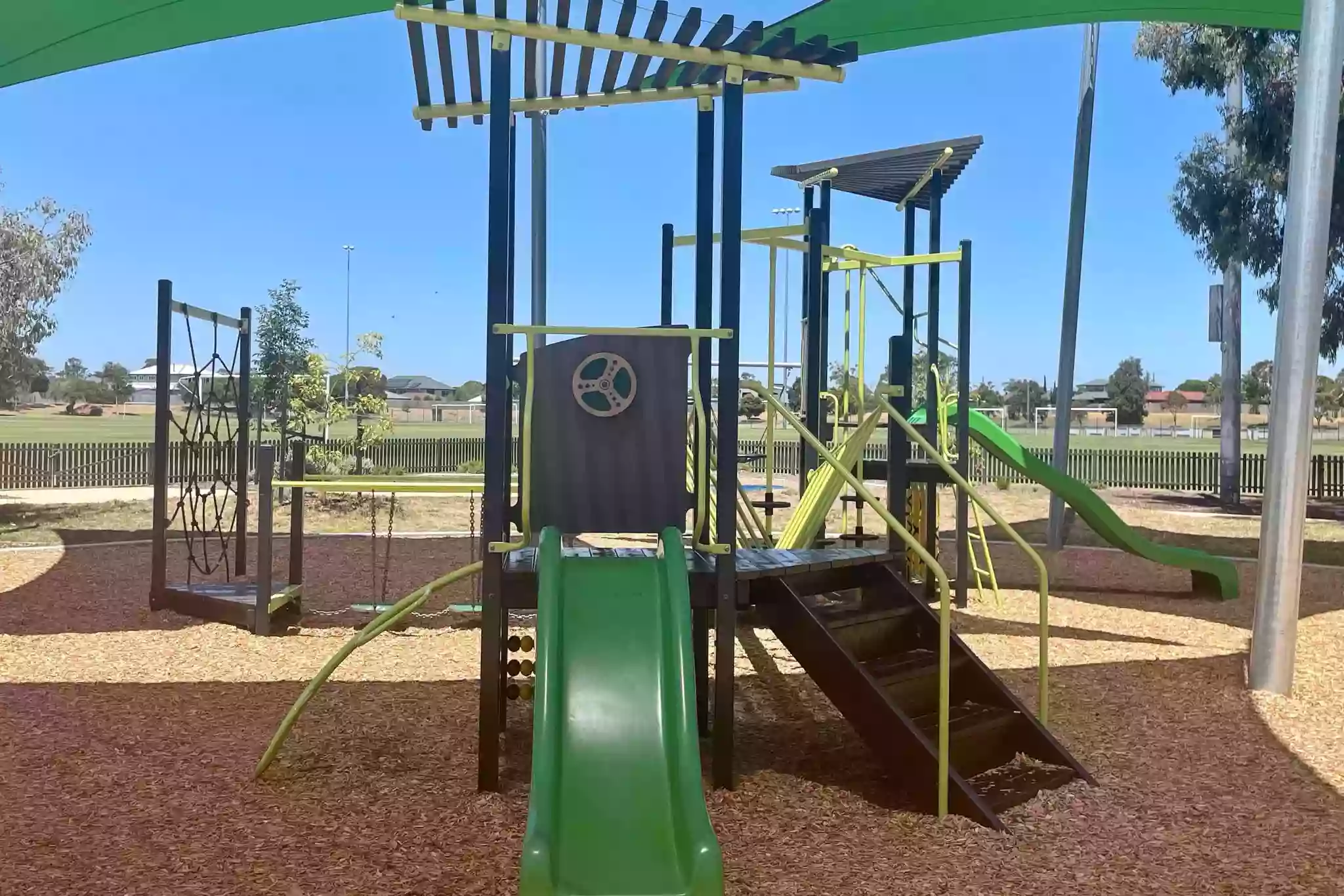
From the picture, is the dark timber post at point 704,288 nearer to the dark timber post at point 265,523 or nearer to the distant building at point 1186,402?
the dark timber post at point 265,523

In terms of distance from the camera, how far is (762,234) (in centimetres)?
782

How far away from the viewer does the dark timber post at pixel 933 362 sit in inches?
368

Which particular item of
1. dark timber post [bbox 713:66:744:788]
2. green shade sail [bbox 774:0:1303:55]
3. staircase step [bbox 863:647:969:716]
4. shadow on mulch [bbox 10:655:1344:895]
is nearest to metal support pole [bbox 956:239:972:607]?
green shade sail [bbox 774:0:1303:55]

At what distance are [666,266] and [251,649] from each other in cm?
409

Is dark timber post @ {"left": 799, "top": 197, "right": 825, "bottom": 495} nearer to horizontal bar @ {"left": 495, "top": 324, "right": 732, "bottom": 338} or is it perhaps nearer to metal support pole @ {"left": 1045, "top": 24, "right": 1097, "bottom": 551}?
horizontal bar @ {"left": 495, "top": 324, "right": 732, "bottom": 338}

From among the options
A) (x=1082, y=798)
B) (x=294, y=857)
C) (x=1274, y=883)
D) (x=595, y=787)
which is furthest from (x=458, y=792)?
(x=1274, y=883)

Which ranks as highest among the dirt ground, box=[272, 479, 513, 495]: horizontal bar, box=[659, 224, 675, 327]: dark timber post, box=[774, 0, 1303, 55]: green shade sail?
box=[774, 0, 1303, 55]: green shade sail

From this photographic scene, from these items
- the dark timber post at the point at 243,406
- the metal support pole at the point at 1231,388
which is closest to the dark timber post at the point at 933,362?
the dark timber post at the point at 243,406

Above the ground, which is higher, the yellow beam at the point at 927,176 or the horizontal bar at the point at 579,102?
the yellow beam at the point at 927,176

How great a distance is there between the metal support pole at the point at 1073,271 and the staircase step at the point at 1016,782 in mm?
9521

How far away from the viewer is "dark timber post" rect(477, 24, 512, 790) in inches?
177

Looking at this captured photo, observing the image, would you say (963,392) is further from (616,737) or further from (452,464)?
(452,464)

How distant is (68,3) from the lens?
7.65 meters

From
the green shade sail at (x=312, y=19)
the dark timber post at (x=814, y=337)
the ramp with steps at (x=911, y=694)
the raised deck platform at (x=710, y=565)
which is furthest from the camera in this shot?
the green shade sail at (x=312, y=19)
